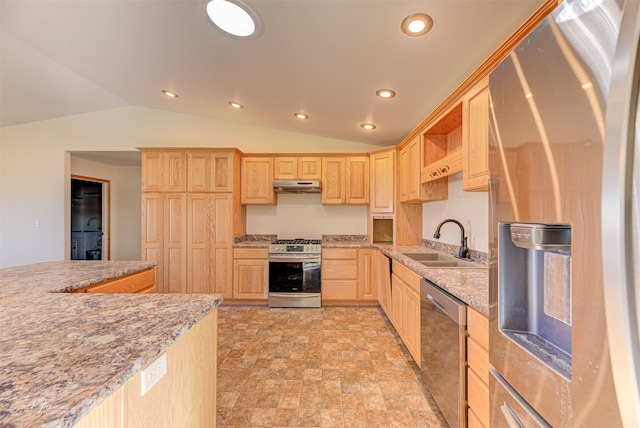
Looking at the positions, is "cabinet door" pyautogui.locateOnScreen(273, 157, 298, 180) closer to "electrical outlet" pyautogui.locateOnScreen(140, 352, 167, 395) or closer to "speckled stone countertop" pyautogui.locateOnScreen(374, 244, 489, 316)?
"speckled stone countertop" pyautogui.locateOnScreen(374, 244, 489, 316)

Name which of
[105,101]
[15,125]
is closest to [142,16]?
[105,101]

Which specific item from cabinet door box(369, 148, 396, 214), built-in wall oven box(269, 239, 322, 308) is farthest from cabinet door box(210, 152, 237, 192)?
cabinet door box(369, 148, 396, 214)

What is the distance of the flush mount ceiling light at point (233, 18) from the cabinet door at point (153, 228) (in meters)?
2.59

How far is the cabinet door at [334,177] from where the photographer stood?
376 cm

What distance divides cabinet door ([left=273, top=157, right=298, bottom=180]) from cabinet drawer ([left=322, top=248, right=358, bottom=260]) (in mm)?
1242

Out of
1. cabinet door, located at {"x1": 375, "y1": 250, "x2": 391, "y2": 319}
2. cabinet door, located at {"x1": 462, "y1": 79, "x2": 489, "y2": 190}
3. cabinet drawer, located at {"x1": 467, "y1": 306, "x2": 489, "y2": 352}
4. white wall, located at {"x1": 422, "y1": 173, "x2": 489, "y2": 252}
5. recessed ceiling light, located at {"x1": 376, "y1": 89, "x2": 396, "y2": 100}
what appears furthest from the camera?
cabinet door, located at {"x1": 375, "y1": 250, "x2": 391, "y2": 319}

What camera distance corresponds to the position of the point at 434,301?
5.15ft

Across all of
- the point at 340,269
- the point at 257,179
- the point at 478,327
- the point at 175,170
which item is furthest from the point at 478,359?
the point at 175,170

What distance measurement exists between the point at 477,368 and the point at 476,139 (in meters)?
1.36

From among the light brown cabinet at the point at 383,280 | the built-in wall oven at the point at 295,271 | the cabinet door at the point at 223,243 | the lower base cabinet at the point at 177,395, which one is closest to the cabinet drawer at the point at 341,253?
the built-in wall oven at the point at 295,271

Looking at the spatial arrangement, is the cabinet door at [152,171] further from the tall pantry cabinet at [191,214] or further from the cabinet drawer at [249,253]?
the cabinet drawer at [249,253]

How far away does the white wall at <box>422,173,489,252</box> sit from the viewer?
6.95 ft

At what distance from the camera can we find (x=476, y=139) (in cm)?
166

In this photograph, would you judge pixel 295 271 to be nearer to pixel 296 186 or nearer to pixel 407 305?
pixel 296 186
